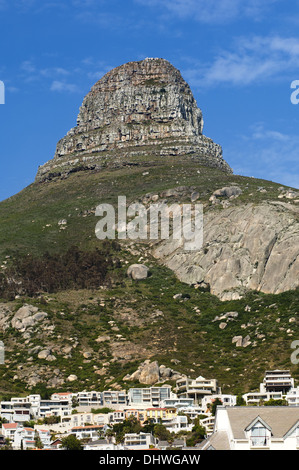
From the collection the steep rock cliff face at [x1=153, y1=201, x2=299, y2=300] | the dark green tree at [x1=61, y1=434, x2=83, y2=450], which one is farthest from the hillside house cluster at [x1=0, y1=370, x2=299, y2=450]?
the steep rock cliff face at [x1=153, y1=201, x2=299, y2=300]

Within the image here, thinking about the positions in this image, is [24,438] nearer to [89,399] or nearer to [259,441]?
[89,399]

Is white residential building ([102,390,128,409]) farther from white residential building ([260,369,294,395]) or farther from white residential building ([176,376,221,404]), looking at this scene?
white residential building ([260,369,294,395])

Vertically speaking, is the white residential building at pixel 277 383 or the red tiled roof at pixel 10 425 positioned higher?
the white residential building at pixel 277 383

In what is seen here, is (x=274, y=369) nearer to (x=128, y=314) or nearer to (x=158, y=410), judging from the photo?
(x=158, y=410)

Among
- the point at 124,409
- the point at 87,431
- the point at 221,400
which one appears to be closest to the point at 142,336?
the point at 124,409

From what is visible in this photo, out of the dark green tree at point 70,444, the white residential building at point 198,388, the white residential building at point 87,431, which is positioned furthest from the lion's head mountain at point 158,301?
the dark green tree at point 70,444

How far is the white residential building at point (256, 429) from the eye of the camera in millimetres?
43312

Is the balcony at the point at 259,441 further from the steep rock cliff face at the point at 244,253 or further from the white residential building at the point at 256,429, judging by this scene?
the steep rock cliff face at the point at 244,253

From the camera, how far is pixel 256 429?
1716 inches

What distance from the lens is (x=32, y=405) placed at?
11756cm

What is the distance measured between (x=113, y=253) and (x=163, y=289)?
64.3ft

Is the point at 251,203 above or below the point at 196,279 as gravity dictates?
above

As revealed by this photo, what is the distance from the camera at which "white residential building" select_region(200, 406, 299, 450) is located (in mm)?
43312
